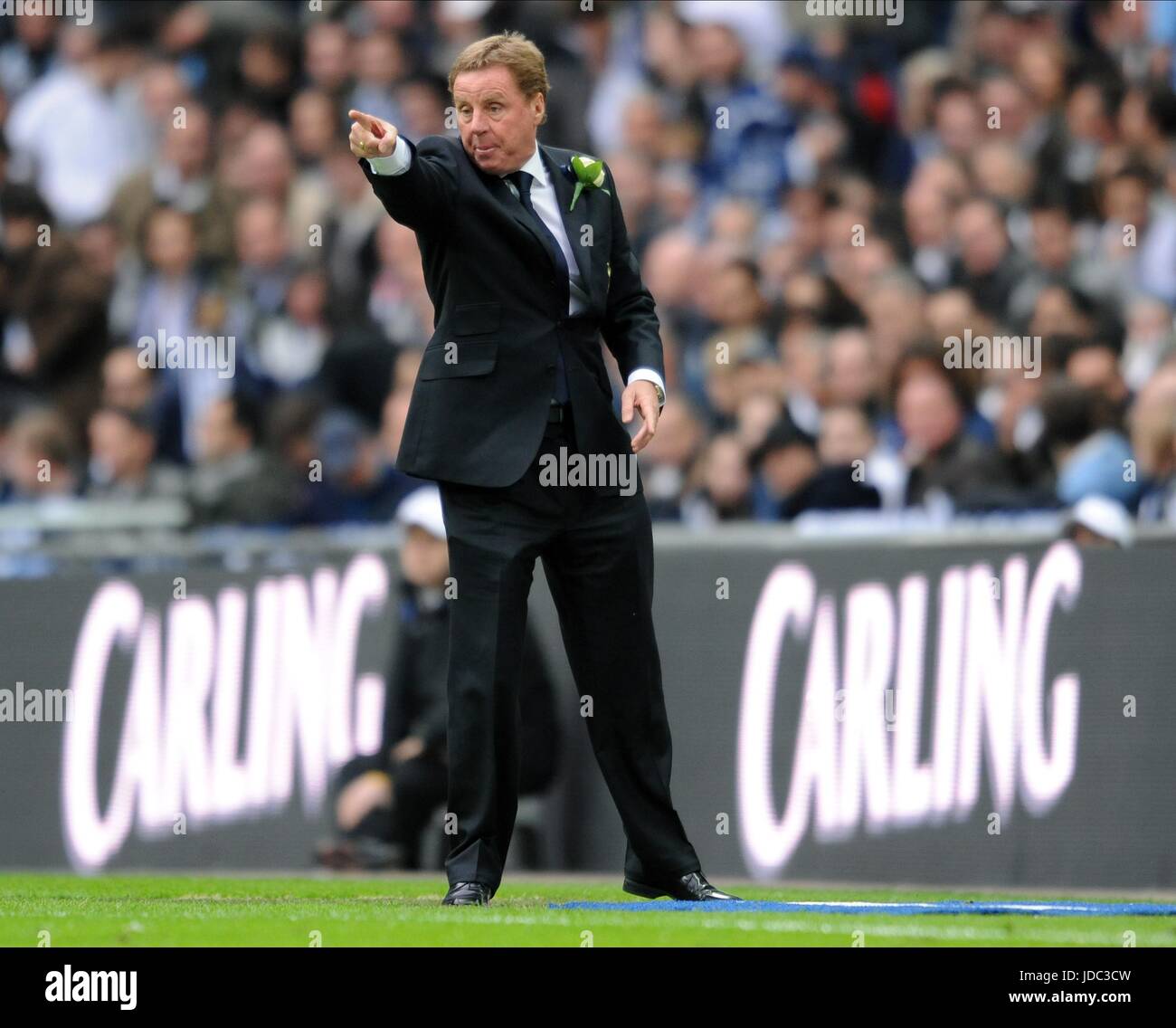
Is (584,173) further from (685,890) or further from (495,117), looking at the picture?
(685,890)

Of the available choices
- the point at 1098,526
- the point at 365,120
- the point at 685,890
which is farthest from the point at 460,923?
the point at 1098,526

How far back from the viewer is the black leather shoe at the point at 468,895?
6648 mm

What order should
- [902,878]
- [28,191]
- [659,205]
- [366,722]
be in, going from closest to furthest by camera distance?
[902,878]
[366,722]
[659,205]
[28,191]

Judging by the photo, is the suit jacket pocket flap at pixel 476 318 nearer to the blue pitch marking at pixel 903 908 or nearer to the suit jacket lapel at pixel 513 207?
the suit jacket lapel at pixel 513 207

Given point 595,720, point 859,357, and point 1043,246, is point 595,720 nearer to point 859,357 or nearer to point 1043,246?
point 859,357

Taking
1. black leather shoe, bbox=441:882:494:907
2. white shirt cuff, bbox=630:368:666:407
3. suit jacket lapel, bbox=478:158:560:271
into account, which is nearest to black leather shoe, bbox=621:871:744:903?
black leather shoe, bbox=441:882:494:907

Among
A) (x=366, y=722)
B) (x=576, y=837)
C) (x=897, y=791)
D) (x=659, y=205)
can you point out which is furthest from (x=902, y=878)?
(x=659, y=205)

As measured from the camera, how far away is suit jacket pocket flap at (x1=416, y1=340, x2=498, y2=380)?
6797mm

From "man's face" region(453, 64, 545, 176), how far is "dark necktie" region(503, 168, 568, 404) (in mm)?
55

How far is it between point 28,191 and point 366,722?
18.3ft

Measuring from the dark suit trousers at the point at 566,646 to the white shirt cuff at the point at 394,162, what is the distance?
0.92 metres

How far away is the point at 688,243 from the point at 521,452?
5.72 meters

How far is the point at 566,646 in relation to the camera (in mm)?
6934

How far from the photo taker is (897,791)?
8.88 m
